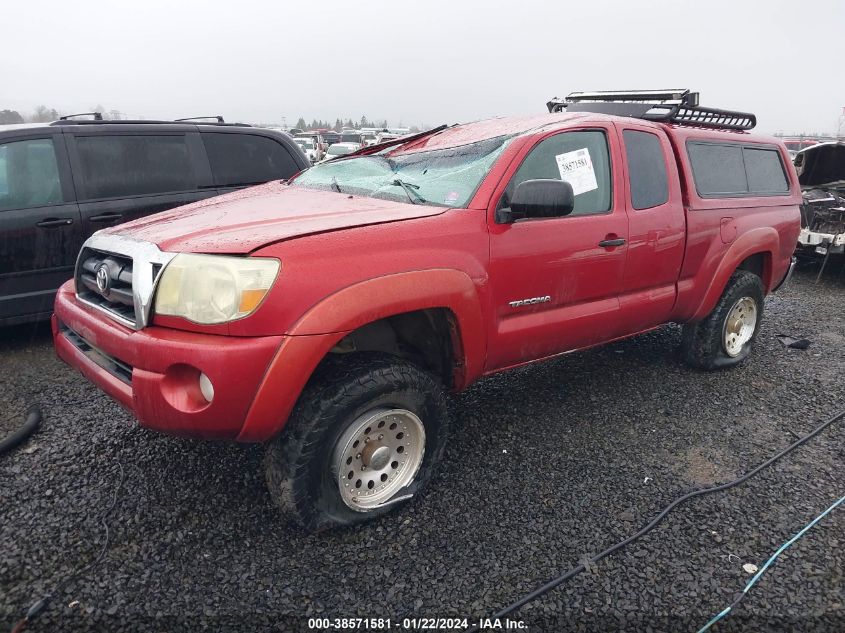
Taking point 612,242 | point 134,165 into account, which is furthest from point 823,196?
point 134,165

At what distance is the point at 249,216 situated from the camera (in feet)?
8.38

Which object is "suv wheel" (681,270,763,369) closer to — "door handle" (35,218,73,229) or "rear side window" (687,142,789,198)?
"rear side window" (687,142,789,198)

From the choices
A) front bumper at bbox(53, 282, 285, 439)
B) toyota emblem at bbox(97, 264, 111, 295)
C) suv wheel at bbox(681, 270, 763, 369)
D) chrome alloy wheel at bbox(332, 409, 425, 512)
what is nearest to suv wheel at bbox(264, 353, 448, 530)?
chrome alloy wheel at bbox(332, 409, 425, 512)

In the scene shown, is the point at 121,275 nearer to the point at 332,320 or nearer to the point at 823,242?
the point at 332,320

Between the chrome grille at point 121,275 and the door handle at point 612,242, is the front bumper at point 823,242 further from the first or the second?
the chrome grille at point 121,275

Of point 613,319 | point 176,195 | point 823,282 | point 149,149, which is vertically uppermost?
point 149,149

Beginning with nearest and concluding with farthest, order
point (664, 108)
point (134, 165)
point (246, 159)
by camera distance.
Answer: point (664, 108) → point (134, 165) → point (246, 159)

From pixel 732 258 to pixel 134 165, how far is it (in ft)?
15.7

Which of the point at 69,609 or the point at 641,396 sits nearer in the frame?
the point at 69,609

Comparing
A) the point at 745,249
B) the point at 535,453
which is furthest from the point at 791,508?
the point at 745,249

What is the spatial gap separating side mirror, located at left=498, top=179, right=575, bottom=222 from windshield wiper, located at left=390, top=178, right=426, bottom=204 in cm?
47

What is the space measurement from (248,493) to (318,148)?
19898 millimetres

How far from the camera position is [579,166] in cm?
310

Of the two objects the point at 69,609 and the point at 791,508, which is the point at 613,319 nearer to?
the point at 791,508
